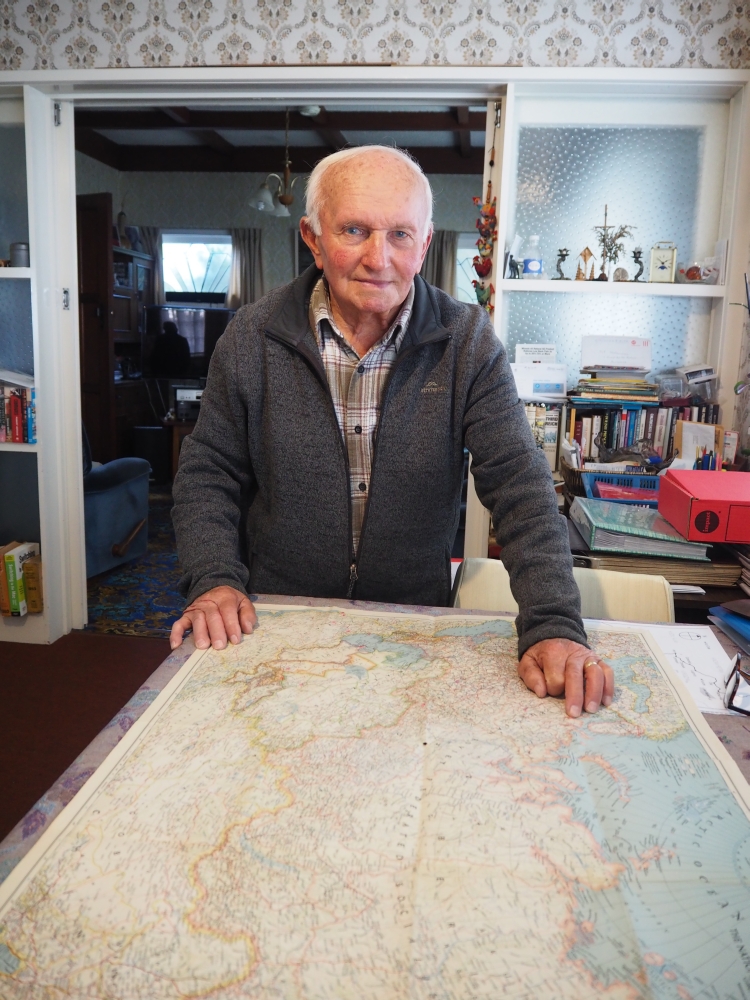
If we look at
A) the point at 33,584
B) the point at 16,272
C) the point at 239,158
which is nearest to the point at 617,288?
the point at 16,272

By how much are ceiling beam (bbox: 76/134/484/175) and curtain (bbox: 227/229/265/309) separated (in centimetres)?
66

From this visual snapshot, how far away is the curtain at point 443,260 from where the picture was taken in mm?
8141

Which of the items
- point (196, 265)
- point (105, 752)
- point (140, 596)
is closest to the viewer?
point (105, 752)

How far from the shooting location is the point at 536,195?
2.88 metres

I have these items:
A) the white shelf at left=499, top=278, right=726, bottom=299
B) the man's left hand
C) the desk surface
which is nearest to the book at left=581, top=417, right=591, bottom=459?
the white shelf at left=499, top=278, right=726, bottom=299

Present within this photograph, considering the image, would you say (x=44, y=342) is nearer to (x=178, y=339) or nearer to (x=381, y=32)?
(x=381, y=32)

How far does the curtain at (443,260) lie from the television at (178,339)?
2.24m

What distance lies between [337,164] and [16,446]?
7.59ft

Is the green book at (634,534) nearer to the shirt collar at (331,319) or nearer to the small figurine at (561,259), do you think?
the shirt collar at (331,319)

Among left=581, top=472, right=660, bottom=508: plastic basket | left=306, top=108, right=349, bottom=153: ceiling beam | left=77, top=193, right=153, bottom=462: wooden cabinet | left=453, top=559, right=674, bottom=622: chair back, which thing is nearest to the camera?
left=453, top=559, right=674, bottom=622: chair back

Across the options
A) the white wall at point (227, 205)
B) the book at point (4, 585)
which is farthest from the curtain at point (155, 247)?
the book at point (4, 585)

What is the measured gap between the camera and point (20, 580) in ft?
10.5

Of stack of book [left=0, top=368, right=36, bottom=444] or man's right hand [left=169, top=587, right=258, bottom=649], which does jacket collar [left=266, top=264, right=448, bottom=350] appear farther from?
stack of book [left=0, top=368, right=36, bottom=444]

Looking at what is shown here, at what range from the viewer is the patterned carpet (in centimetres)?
362
